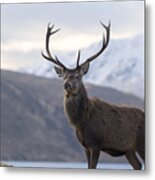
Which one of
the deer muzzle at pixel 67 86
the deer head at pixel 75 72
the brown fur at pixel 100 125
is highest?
the deer head at pixel 75 72

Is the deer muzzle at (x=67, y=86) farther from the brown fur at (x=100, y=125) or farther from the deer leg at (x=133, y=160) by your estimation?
the deer leg at (x=133, y=160)

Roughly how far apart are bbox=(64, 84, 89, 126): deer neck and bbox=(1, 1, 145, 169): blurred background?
4cm

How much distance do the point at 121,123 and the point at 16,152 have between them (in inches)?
29.3

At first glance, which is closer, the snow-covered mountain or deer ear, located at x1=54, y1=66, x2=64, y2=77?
the snow-covered mountain

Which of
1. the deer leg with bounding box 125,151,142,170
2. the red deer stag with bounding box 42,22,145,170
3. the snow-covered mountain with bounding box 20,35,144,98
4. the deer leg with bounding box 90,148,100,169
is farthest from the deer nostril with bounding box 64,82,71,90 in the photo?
the deer leg with bounding box 125,151,142,170

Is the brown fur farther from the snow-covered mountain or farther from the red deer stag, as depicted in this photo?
the snow-covered mountain

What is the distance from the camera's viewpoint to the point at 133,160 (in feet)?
17.8

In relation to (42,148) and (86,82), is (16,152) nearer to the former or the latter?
(42,148)

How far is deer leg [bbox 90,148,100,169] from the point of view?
5.45 meters

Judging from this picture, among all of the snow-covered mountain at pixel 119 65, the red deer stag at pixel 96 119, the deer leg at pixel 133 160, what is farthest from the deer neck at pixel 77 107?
the deer leg at pixel 133 160

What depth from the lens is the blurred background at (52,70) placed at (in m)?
5.42

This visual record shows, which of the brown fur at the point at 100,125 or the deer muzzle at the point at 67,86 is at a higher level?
the deer muzzle at the point at 67,86

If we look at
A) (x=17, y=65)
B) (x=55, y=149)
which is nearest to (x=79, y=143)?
(x=55, y=149)

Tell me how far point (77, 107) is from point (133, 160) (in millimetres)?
516
